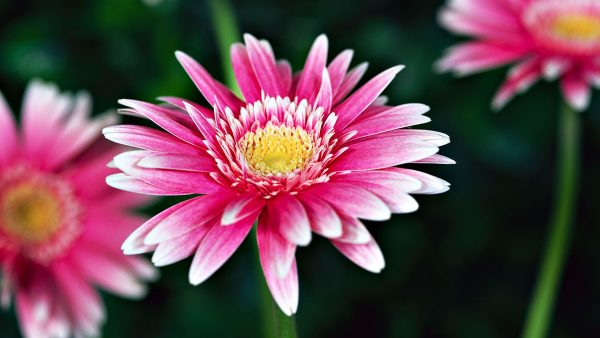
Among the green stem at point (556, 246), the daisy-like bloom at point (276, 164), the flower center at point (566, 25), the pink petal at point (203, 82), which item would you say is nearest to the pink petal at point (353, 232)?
the daisy-like bloom at point (276, 164)

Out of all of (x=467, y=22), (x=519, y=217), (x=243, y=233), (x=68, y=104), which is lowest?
(x=243, y=233)

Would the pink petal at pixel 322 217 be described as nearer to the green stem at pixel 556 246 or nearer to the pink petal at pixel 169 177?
A: the pink petal at pixel 169 177

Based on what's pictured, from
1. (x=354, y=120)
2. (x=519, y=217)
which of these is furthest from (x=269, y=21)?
(x=354, y=120)

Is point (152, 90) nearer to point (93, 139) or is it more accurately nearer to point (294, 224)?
point (93, 139)

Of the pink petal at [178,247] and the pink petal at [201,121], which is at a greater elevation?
the pink petal at [201,121]

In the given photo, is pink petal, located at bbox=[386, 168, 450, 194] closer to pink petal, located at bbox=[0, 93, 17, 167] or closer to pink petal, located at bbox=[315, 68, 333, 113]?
pink petal, located at bbox=[315, 68, 333, 113]
